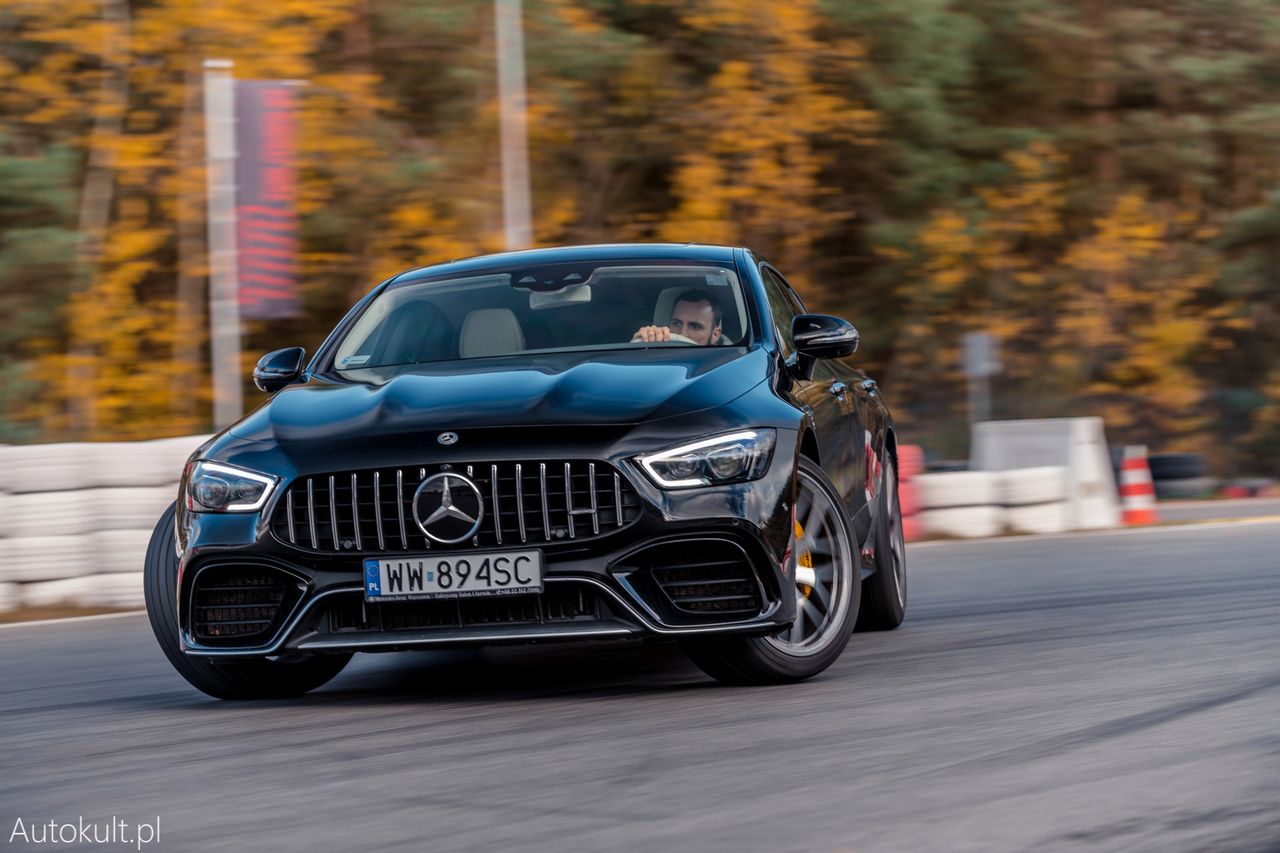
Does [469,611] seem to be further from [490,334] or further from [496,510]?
[490,334]

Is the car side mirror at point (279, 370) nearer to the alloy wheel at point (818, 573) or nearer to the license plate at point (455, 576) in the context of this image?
the license plate at point (455, 576)

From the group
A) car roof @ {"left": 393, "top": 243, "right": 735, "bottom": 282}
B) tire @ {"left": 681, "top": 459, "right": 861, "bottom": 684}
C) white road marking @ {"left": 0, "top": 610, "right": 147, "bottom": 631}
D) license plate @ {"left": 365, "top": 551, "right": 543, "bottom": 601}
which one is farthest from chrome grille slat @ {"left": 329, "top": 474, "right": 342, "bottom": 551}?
white road marking @ {"left": 0, "top": 610, "right": 147, "bottom": 631}

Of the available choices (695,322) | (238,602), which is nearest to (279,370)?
(238,602)

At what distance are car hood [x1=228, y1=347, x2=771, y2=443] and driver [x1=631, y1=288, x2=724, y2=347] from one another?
0.73 feet

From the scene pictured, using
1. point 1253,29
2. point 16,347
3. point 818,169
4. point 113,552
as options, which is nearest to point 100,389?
point 16,347

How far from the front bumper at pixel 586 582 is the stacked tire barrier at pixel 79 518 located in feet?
17.2

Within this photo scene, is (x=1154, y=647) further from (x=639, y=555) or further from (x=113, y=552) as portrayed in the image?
(x=113, y=552)

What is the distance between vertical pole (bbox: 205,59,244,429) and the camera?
1673 cm

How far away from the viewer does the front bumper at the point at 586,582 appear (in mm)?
5887

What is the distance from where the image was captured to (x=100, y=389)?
26406 millimetres

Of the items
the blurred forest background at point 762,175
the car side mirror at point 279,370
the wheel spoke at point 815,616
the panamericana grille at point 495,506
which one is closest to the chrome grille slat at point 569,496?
the panamericana grille at point 495,506

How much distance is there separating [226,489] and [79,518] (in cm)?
530

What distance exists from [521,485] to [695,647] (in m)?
0.83

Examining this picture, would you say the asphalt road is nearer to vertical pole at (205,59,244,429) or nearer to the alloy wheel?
the alloy wheel
